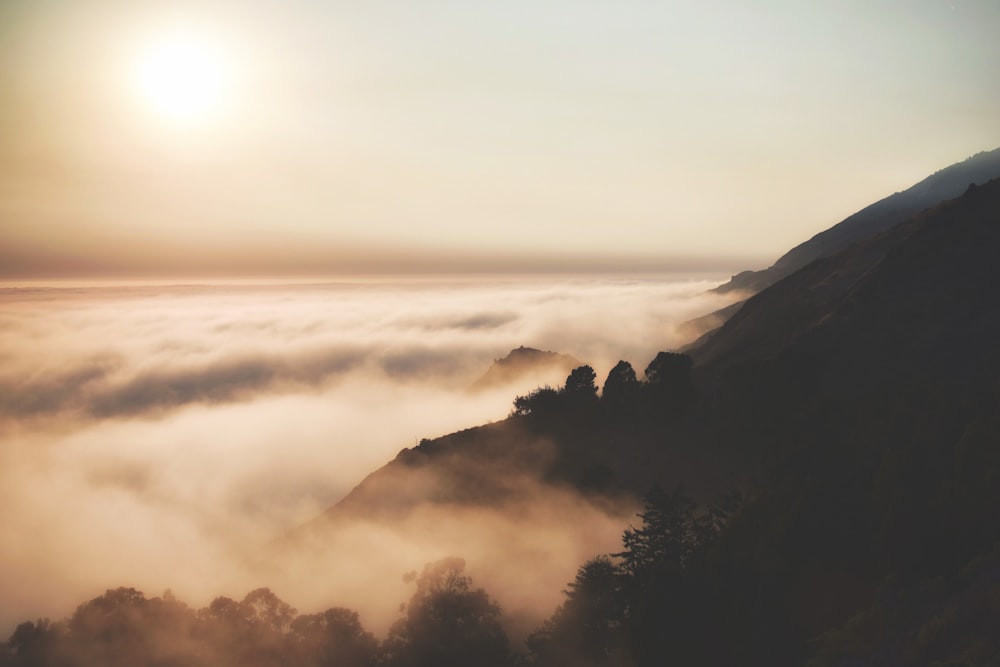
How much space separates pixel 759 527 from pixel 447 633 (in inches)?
971

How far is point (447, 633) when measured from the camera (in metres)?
37.0

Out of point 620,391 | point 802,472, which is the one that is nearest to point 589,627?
point 802,472

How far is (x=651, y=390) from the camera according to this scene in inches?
3152

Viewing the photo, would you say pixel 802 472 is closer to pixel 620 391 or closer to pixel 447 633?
pixel 447 633

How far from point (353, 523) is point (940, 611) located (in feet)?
252

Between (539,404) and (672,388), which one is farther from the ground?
(672,388)

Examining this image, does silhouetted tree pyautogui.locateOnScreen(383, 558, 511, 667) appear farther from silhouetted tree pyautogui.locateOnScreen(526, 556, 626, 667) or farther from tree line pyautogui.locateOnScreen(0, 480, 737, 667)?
silhouetted tree pyautogui.locateOnScreen(526, 556, 626, 667)

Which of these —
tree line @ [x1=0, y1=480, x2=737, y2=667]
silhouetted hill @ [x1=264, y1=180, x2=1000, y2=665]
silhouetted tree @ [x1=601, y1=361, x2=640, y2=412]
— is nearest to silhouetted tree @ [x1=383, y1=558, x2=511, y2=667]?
tree line @ [x1=0, y1=480, x2=737, y2=667]

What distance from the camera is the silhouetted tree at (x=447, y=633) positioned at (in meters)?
35.4

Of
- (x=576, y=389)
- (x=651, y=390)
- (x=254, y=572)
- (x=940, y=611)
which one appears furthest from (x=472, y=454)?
(x=940, y=611)

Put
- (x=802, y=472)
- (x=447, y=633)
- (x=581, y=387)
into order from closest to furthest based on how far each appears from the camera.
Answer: (x=447, y=633), (x=802, y=472), (x=581, y=387)

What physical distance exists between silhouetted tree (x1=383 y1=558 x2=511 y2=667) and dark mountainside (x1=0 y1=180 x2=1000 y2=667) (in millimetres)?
175

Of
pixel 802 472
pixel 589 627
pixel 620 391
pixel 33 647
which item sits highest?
pixel 802 472

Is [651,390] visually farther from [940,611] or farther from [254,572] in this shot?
[254,572]
